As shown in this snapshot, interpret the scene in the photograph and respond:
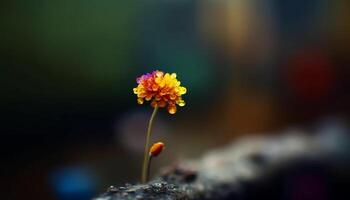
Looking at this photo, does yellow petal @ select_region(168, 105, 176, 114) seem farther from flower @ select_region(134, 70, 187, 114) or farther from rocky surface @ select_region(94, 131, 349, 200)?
rocky surface @ select_region(94, 131, 349, 200)

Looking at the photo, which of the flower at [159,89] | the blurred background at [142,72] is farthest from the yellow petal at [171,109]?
the blurred background at [142,72]

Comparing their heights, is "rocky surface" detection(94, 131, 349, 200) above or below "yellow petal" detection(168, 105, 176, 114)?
above

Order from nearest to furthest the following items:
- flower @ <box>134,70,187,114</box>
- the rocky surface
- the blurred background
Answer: flower @ <box>134,70,187,114</box> < the rocky surface < the blurred background

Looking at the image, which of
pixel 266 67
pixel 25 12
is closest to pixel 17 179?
pixel 25 12

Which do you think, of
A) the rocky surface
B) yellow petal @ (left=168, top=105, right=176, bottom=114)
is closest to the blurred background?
the rocky surface

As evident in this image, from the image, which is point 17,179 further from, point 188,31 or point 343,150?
point 188,31

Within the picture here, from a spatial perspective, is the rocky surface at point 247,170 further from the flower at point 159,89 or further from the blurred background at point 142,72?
the blurred background at point 142,72

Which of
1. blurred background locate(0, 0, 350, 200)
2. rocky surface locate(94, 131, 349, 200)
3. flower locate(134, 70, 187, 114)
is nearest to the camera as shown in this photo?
flower locate(134, 70, 187, 114)
